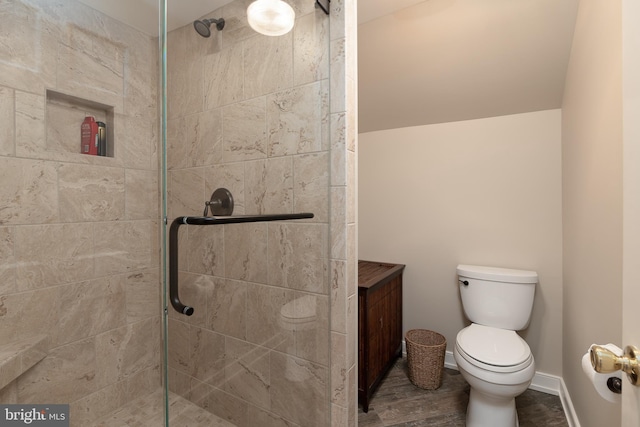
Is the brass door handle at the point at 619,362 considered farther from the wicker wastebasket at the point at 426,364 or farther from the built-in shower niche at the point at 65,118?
the built-in shower niche at the point at 65,118

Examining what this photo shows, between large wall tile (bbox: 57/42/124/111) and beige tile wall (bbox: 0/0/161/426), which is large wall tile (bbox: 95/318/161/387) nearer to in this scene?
beige tile wall (bbox: 0/0/161/426)

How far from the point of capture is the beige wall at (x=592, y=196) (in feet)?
3.16

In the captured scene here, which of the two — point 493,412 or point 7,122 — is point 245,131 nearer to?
point 7,122

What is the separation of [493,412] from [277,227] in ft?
4.99

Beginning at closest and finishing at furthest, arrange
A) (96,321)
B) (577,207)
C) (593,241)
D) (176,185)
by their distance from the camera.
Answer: (176,185)
(593,241)
(96,321)
(577,207)

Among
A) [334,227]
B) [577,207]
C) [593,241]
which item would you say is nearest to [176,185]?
[334,227]

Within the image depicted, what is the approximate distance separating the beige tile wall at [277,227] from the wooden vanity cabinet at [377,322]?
55 cm

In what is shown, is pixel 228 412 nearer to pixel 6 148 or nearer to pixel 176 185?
pixel 176 185

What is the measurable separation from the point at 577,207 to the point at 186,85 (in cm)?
188

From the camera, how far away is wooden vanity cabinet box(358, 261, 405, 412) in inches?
67.2

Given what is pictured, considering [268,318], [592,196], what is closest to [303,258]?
[268,318]

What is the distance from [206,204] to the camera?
95 cm

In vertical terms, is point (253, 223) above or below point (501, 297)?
above

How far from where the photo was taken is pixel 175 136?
90 centimetres
